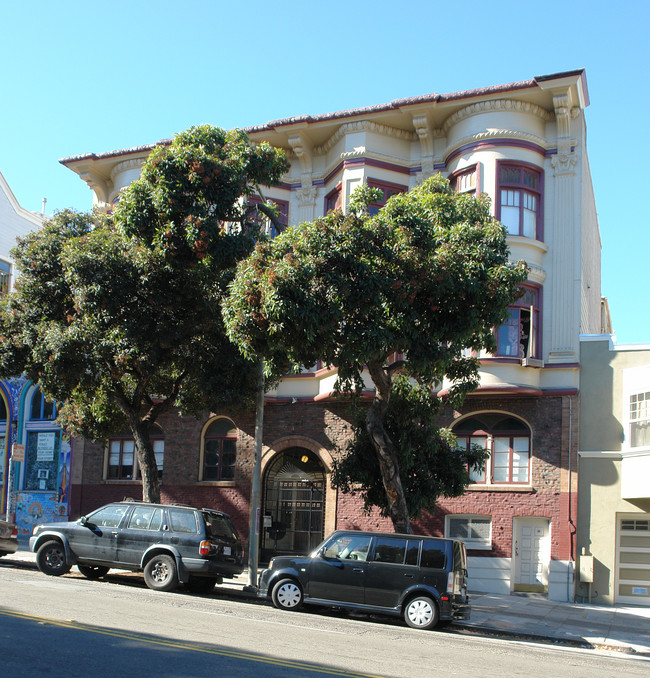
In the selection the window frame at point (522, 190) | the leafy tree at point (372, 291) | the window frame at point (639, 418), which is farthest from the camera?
the window frame at point (522, 190)

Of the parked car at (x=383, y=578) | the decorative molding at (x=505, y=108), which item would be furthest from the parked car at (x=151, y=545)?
the decorative molding at (x=505, y=108)

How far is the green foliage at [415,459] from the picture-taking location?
1591cm

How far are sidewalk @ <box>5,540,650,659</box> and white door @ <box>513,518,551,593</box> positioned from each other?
39cm

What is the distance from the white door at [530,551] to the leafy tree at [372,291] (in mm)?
7207

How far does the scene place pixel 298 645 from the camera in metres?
9.62

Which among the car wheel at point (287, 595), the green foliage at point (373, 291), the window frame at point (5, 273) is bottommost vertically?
the car wheel at point (287, 595)

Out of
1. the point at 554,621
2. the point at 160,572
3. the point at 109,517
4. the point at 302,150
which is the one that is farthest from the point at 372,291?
the point at 302,150

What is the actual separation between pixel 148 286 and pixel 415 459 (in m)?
6.52

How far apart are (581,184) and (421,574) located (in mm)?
12313

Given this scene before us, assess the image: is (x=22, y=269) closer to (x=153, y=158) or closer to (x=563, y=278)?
(x=153, y=158)

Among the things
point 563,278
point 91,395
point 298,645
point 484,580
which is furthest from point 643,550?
point 91,395

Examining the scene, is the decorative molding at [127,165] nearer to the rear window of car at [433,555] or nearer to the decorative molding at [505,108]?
the decorative molding at [505,108]

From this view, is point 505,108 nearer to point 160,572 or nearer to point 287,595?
point 287,595

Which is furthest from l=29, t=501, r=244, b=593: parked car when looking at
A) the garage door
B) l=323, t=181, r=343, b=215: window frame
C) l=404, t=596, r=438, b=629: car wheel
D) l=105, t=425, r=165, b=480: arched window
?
l=323, t=181, r=343, b=215: window frame
